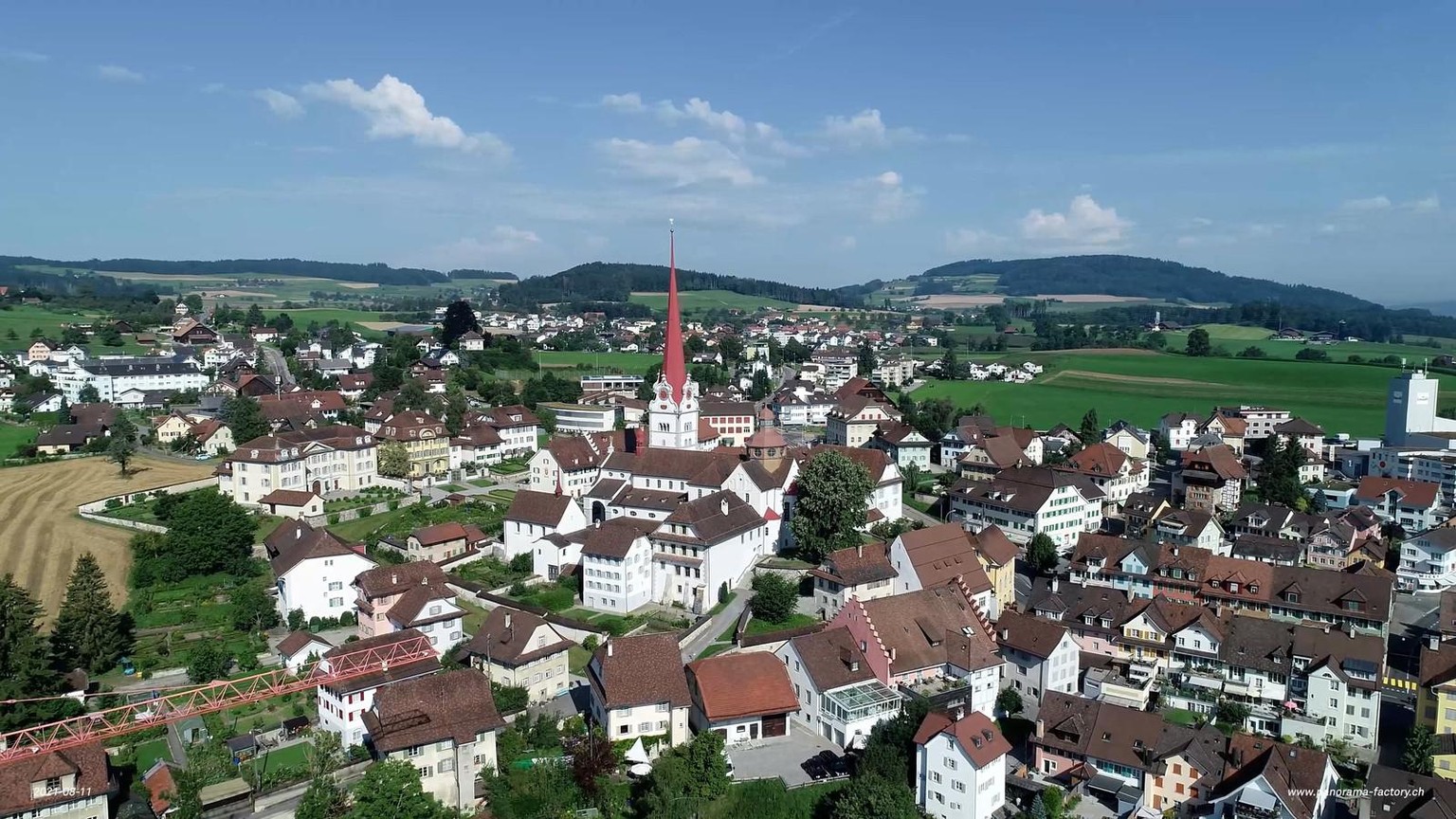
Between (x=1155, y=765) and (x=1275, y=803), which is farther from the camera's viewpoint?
(x=1155, y=765)

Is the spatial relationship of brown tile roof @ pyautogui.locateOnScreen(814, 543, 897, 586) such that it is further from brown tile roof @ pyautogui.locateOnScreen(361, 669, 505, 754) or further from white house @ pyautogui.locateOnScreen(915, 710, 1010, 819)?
brown tile roof @ pyautogui.locateOnScreen(361, 669, 505, 754)

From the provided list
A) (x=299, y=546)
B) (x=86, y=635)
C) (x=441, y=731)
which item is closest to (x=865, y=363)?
(x=299, y=546)

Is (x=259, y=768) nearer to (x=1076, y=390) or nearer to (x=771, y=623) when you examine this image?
(x=771, y=623)

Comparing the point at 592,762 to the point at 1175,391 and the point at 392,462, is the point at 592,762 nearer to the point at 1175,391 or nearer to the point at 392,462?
the point at 392,462

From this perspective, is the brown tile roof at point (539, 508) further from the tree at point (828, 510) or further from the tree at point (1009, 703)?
the tree at point (1009, 703)

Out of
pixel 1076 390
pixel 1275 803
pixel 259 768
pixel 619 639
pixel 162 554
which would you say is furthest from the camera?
pixel 1076 390

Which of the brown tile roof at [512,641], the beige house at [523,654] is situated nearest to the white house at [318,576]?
the brown tile roof at [512,641]

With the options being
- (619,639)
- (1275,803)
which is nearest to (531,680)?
(619,639)
